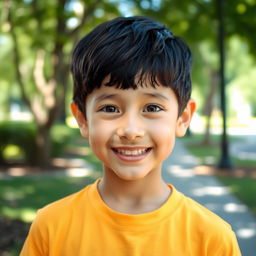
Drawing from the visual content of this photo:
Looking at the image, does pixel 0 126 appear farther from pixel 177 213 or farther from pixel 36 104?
pixel 177 213

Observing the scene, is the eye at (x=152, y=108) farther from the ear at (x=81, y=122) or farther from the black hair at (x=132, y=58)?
the ear at (x=81, y=122)

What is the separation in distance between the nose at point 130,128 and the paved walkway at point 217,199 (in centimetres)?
382

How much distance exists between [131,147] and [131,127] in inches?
3.1

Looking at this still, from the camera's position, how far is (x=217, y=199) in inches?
299

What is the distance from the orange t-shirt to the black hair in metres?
0.42

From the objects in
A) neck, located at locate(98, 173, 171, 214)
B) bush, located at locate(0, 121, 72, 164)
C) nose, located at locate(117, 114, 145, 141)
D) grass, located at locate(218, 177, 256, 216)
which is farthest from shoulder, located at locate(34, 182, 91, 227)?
bush, located at locate(0, 121, 72, 164)

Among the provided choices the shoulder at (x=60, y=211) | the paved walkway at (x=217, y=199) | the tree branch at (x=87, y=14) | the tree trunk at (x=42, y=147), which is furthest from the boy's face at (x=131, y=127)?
the tree trunk at (x=42, y=147)

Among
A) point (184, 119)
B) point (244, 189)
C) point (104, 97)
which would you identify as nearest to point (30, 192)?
point (244, 189)

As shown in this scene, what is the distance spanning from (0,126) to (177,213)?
11.6m

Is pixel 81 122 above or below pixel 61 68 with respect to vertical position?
below

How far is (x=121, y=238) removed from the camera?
1.52 m

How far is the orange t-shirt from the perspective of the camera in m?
1.49

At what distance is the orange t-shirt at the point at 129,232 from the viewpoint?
149cm

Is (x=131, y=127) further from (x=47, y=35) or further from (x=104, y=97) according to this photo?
(x=47, y=35)
